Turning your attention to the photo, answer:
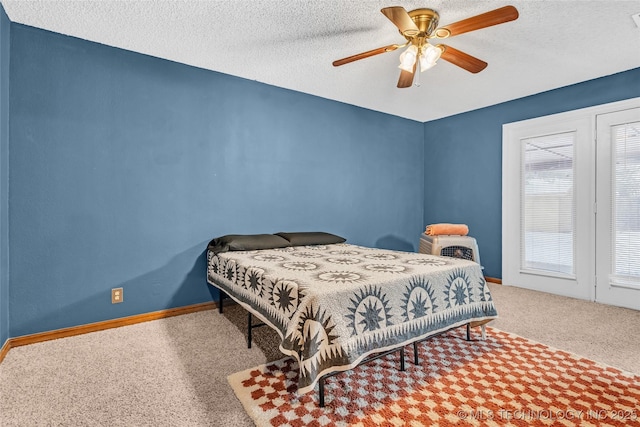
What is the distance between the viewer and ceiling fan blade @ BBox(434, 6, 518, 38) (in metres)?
1.69

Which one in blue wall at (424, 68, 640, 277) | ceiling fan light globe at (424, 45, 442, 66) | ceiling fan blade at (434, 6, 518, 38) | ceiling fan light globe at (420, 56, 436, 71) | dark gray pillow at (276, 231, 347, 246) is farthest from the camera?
blue wall at (424, 68, 640, 277)

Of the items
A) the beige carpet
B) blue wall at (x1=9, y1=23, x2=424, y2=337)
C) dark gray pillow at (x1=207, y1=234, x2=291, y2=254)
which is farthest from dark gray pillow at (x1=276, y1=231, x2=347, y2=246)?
the beige carpet

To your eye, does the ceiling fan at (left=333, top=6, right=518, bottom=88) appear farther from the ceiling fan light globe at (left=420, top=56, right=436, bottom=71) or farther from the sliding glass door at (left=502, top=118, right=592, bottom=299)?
the sliding glass door at (left=502, top=118, right=592, bottom=299)

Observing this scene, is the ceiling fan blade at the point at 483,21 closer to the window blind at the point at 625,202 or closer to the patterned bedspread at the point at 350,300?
the patterned bedspread at the point at 350,300

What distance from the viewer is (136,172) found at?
2752mm

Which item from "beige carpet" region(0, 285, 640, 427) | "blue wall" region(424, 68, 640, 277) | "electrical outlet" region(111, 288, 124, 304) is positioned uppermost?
"blue wall" region(424, 68, 640, 277)

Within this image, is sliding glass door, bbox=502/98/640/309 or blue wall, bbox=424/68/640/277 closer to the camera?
sliding glass door, bbox=502/98/640/309

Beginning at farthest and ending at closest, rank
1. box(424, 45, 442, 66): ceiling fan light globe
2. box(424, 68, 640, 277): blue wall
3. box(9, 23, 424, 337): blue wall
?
box(424, 68, 640, 277): blue wall, box(9, 23, 424, 337): blue wall, box(424, 45, 442, 66): ceiling fan light globe

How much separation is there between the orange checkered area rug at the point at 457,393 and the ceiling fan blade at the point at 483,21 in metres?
1.98

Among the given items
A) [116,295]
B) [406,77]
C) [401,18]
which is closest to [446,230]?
[406,77]

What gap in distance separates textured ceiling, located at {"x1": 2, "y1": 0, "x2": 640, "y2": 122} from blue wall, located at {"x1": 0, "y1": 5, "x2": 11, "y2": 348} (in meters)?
0.20

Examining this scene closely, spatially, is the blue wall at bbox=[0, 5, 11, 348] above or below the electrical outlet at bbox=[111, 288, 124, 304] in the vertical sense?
above

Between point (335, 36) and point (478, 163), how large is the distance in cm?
285

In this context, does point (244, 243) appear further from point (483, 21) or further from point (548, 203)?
point (548, 203)
